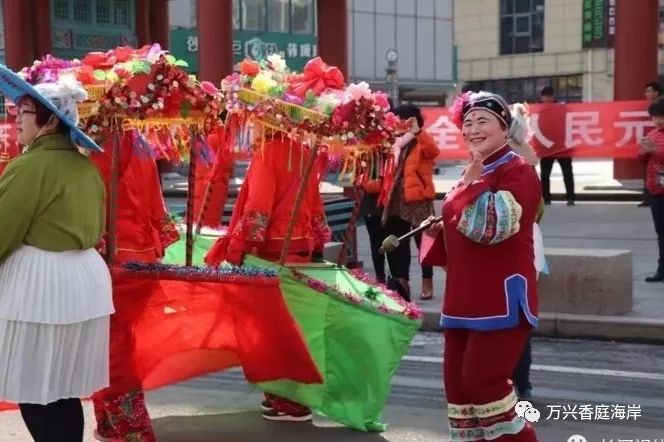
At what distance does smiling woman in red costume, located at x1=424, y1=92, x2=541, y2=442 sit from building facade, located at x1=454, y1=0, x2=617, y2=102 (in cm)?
3994

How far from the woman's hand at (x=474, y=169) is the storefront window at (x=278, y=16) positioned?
29.6 m

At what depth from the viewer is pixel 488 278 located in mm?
4145

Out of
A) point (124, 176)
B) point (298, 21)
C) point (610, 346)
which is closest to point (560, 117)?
point (610, 346)

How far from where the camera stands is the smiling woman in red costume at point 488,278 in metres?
4.10

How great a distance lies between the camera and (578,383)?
21.7 ft

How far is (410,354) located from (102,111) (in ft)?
11.6

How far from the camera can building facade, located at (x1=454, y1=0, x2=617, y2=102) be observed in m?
44.0

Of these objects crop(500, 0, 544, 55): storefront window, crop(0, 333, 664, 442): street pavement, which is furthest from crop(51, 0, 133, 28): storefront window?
crop(500, 0, 544, 55): storefront window

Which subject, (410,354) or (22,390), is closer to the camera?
(22,390)

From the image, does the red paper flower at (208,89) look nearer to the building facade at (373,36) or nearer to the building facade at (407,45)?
the building facade at (373,36)

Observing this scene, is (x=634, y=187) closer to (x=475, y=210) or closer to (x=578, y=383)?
(x=578, y=383)

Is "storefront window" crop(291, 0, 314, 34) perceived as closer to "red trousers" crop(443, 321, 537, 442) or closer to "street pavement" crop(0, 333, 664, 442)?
"street pavement" crop(0, 333, 664, 442)

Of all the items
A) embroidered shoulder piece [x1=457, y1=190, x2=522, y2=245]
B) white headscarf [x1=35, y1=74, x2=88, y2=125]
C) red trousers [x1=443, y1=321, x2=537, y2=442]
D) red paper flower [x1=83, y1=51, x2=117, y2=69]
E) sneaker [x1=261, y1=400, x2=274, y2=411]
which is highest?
red paper flower [x1=83, y1=51, x2=117, y2=69]

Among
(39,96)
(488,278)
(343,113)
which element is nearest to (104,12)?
(343,113)
